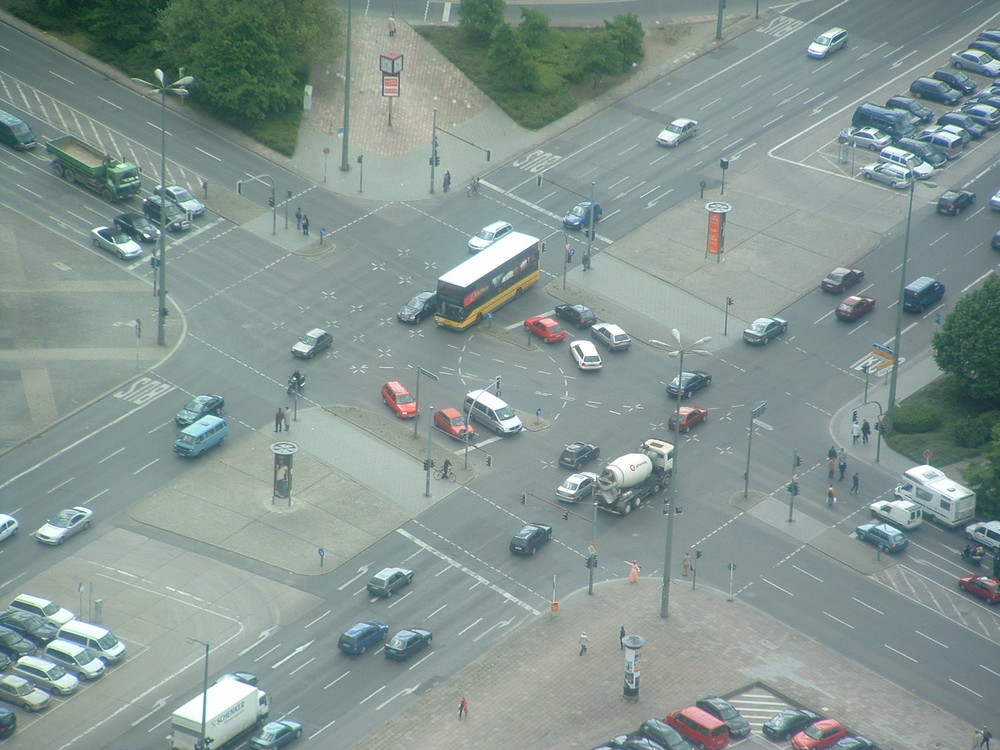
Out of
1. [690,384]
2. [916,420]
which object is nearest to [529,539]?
[690,384]

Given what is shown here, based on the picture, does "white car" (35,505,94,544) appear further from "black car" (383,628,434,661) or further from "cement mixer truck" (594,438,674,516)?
"cement mixer truck" (594,438,674,516)

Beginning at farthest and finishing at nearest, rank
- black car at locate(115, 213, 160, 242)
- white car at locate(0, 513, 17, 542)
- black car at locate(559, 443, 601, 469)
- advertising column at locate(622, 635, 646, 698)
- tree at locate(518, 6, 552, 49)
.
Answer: tree at locate(518, 6, 552, 49), black car at locate(115, 213, 160, 242), black car at locate(559, 443, 601, 469), white car at locate(0, 513, 17, 542), advertising column at locate(622, 635, 646, 698)

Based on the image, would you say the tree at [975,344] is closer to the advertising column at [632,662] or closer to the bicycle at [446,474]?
the bicycle at [446,474]

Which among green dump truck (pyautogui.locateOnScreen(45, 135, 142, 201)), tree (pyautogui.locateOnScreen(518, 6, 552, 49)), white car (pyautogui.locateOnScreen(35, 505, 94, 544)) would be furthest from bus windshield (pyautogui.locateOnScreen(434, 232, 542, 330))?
→ tree (pyautogui.locateOnScreen(518, 6, 552, 49))

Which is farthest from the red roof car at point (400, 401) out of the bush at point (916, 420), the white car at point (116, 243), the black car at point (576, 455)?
A: the bush at point (916, 420)

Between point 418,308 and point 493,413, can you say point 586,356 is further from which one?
point 418,308

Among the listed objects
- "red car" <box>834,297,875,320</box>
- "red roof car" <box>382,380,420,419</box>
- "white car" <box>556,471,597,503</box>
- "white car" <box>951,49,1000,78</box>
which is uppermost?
"white car" <box>951,49,1000,78</box>
